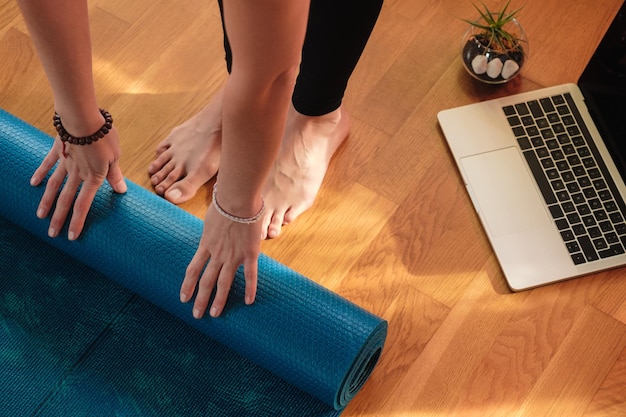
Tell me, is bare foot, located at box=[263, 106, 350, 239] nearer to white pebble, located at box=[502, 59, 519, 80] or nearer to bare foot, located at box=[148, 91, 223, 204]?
bare foot, located at box=[148, 91, 223, 204]

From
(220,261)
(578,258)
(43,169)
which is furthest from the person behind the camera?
(578,258)

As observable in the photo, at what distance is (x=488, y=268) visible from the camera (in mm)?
1612

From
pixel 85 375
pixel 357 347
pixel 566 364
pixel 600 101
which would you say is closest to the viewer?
pixel 357 347

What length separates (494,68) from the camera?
177cm

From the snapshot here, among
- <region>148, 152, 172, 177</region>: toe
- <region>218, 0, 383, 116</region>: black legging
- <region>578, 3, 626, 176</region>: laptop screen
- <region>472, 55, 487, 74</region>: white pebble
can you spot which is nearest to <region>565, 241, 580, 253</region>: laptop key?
<region>578, 3, 626, 176</region>: laptop screen

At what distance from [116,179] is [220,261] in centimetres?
24

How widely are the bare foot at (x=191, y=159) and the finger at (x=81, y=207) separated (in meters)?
0.33

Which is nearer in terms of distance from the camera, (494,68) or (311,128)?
(311,128)

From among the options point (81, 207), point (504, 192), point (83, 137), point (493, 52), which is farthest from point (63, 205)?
point (493, 52)

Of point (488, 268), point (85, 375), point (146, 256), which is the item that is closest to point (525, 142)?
point (488, 268)

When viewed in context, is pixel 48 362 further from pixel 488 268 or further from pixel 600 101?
pixel 600 101

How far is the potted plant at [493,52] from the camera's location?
5.81 feet

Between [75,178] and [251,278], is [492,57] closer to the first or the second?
[251,278]

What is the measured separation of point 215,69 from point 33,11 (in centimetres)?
81
